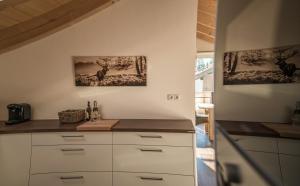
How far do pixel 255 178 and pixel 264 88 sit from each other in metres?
0.16

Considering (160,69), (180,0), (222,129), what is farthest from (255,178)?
(180,0)

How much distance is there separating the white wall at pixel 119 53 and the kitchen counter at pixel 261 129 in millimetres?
1789

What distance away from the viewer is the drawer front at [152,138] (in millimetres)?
1787

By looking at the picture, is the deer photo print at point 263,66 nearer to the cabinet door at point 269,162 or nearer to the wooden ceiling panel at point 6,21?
the cabinet door at point 269,162

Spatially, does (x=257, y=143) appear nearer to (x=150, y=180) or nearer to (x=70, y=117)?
(x=150, y=180)

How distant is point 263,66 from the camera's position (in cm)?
34

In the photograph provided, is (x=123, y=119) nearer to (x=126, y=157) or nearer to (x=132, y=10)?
(x=126, y=157)

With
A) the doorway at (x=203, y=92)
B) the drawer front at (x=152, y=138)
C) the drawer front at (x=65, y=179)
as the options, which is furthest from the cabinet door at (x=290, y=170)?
the drawer front at (x=65, y=179)

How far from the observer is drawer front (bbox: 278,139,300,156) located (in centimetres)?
26

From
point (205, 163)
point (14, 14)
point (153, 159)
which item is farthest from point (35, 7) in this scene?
point (205, 163)

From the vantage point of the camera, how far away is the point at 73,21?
2.21 meters

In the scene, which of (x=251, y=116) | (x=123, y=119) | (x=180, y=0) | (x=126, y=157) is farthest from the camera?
(x=123, y=119)

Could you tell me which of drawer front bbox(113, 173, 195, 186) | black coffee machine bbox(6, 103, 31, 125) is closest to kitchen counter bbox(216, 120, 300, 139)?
drawer front bbox(113, 173, 195, 186)

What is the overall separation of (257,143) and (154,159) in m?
1.58
